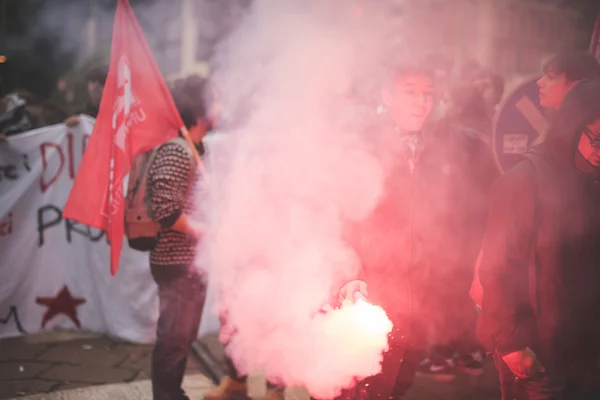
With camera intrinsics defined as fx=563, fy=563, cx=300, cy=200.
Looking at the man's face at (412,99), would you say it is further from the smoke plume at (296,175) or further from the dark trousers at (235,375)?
the dark trousers at (235,375)

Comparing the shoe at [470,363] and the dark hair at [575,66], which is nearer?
the dark hair at [575,66]

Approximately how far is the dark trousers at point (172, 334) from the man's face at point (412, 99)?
1.69 m

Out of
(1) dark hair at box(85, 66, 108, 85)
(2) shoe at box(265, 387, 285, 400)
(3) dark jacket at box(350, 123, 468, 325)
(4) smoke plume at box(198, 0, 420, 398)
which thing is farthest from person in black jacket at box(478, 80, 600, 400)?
(1) dark hair at box(85, 66, 108, 85)

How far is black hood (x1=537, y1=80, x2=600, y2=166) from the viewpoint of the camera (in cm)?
297

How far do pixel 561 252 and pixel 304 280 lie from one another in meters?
1.47

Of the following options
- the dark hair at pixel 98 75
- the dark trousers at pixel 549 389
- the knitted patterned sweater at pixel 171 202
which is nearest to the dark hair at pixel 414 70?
the knitted patterned sweater at pixel 171 202

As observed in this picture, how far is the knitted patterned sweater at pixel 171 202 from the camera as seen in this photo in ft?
11.6

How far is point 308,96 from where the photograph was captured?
4.05 m

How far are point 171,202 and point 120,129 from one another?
2.18 ft

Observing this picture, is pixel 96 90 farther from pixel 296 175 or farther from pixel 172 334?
pixel 172 334

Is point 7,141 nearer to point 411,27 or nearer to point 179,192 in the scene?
point 179,192

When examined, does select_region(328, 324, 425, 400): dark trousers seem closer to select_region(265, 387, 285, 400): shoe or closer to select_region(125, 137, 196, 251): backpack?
select_region(265, 387, 285, 400): shoe

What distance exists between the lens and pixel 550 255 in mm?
2982

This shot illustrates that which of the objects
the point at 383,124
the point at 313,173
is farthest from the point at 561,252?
the point at 313,173
